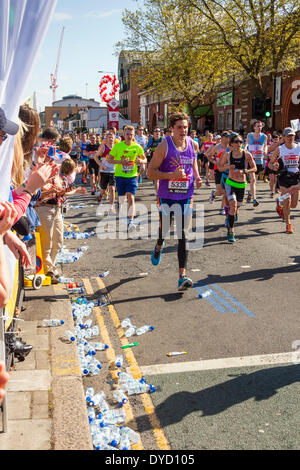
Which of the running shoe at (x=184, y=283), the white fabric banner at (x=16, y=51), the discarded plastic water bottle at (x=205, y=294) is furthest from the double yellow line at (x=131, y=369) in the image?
the white fabric banner at (x=16, y=51)

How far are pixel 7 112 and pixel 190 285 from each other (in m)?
4.02

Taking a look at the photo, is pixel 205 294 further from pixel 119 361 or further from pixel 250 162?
pixel 250 162

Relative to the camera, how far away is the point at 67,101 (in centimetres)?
16438

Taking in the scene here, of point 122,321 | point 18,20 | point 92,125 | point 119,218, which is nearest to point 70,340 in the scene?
point 122,321

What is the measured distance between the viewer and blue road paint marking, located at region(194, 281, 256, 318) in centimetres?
582

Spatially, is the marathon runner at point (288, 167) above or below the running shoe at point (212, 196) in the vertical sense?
above

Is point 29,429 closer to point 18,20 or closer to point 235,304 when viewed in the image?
point 18,20

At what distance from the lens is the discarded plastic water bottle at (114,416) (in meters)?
3.54

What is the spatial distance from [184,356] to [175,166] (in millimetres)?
2895

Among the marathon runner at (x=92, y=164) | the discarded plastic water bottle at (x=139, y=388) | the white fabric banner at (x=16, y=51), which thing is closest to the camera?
the white fabric banner at (x=16, y=51)

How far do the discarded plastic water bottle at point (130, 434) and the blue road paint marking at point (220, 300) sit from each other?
8.47ft

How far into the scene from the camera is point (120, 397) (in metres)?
3.85

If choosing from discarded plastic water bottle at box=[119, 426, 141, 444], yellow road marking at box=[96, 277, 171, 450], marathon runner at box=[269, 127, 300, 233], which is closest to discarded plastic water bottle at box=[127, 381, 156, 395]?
yellow road marking at box=[96, 277, 171, 450]

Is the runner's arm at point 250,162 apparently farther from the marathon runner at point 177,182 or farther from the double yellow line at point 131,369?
the double yellow line at point 131,369
